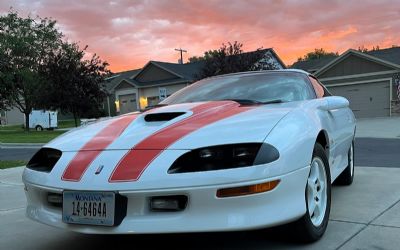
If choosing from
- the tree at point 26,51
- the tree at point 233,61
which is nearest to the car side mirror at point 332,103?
the tree at point 233,61

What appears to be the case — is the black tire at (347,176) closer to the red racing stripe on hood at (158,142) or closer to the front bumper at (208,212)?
the red racing stripe on hood at (158,142)

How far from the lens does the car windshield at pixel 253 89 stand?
450 cm

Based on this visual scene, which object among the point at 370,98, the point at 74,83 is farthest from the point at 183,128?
the point at 370,98

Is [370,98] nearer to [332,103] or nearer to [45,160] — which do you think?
[332,103]

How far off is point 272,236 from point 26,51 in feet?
120

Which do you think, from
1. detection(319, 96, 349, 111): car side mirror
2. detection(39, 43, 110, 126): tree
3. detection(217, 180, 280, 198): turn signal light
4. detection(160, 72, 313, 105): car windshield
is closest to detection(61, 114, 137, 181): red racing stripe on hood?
detection(217, 180, 280, 198): turn signal light

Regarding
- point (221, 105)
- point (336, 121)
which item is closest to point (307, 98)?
point (336, 121)

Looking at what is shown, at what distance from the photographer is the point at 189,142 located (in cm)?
323

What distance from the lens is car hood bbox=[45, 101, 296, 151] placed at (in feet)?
10.6

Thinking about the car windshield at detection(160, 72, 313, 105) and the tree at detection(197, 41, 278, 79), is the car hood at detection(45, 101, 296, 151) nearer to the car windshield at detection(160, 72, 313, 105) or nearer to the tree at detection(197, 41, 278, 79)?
the car windshield at detection(160, 72, 313, 105)

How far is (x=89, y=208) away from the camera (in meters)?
3.16

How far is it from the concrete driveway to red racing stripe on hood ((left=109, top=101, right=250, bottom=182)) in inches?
36.0

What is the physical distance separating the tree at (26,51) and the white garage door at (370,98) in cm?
2158

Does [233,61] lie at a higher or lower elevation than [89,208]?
higher
